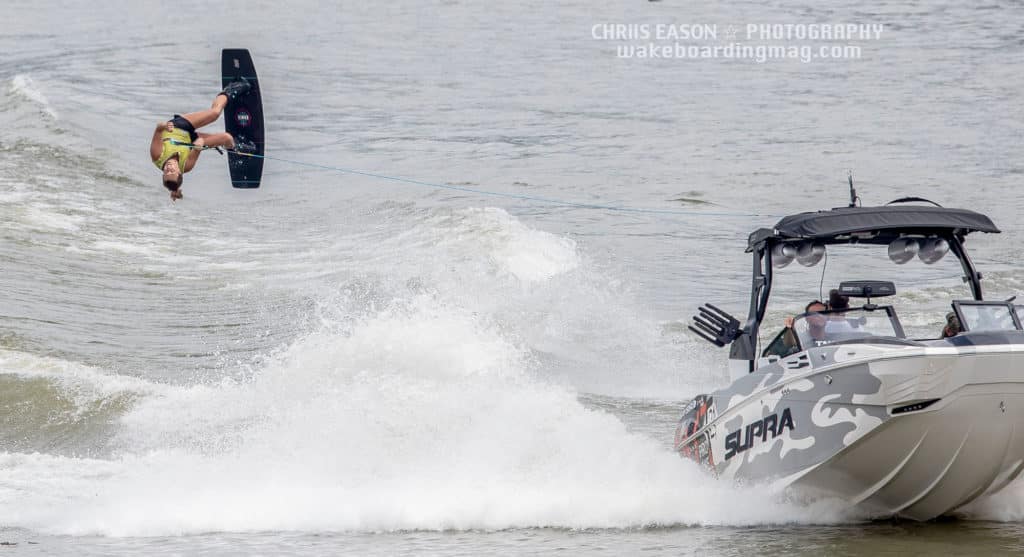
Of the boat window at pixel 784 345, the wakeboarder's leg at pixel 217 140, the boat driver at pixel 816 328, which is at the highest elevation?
the wakeboarder's leg at pixel 217 140

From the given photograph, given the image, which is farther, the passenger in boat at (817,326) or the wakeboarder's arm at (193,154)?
the wakeboarder's arm at (193,154)

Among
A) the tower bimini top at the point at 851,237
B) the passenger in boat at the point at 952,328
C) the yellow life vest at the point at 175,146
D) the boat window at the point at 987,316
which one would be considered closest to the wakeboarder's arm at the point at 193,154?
the yellow life vest at the point at 175,146

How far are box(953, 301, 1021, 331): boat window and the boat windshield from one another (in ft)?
1.84

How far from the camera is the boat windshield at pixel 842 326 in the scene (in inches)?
343

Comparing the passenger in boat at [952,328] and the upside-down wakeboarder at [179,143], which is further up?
the upside-down wakeboarder at [179,143]

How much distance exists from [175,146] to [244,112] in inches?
73.8

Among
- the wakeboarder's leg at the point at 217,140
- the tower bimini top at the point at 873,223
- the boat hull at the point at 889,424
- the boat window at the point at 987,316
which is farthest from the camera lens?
the wakeboarder's leg at the point at 217,140

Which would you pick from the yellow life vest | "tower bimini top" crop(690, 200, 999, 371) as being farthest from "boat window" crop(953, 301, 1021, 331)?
the yellow life vest

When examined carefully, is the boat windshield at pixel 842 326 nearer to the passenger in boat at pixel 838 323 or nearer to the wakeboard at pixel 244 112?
the passenger in boat at pixel 838 323

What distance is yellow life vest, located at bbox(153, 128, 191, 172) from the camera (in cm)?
1623

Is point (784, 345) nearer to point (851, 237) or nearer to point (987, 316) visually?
point (851, 237)

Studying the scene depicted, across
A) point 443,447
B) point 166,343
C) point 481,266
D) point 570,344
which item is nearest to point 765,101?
point 481,266

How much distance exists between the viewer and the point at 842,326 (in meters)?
8.78

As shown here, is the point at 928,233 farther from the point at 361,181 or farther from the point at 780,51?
the point at 780,51
